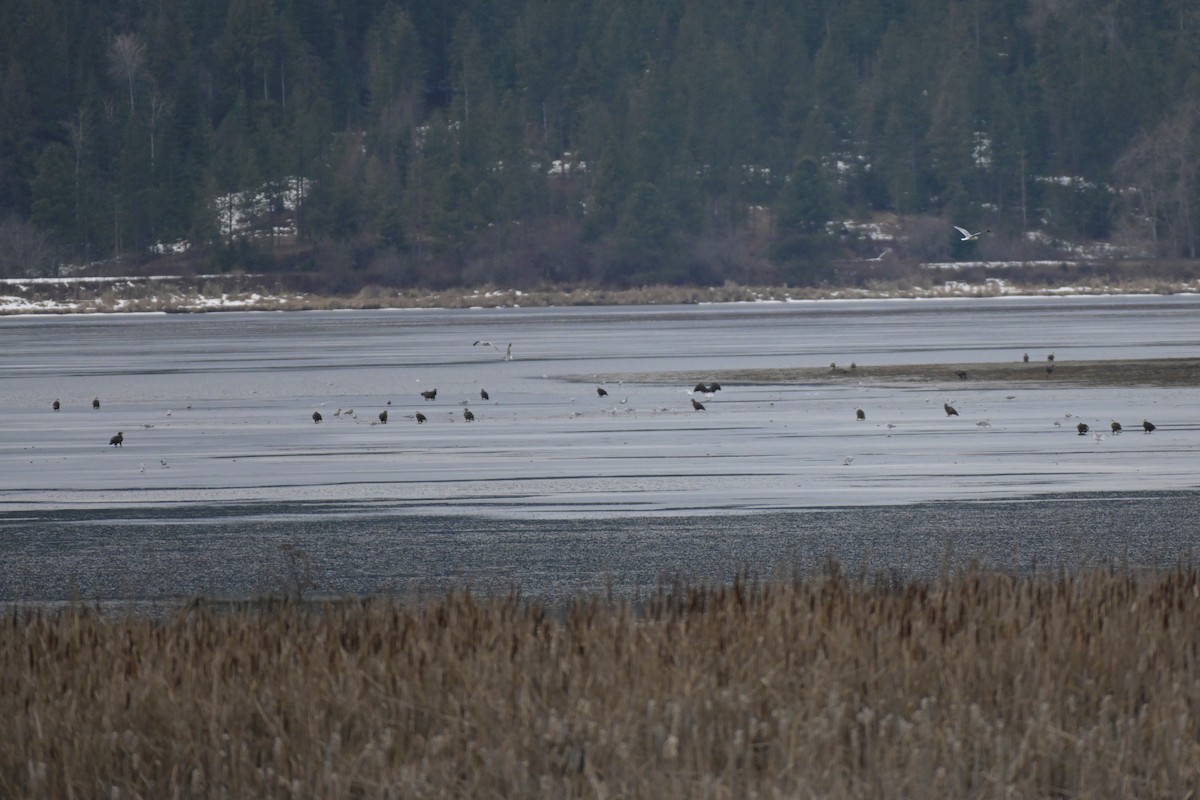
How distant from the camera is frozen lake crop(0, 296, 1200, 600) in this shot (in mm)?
15156

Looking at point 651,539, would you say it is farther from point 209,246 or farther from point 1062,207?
point 1062,207

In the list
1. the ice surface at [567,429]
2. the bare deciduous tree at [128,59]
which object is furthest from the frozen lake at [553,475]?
the bare deciduous tree at [128,59]

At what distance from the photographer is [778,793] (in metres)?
7.26

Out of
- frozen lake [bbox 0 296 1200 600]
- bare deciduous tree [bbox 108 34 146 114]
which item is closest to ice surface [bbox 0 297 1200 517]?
frozen lake [bbox 0 296 1200 600]

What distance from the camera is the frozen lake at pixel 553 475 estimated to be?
15.2 meters

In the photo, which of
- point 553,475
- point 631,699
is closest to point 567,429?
point 553,475

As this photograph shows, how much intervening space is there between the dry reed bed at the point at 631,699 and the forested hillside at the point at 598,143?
115m

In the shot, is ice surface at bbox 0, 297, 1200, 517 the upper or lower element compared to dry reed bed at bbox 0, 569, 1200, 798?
lower

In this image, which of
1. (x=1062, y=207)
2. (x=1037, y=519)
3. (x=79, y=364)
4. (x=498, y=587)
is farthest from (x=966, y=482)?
(x=1062, y=207)

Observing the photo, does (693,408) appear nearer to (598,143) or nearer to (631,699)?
(631,699)

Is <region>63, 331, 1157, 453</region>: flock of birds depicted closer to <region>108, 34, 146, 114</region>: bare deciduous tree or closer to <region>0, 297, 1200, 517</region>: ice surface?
<region>0, 297, 1200, 517</region>: ice surface

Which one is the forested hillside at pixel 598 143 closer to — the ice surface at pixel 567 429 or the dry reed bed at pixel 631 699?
the ice surface at pixel 567 429

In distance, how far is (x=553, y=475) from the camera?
21891 millimetres

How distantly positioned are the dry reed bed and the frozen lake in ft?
5.36
